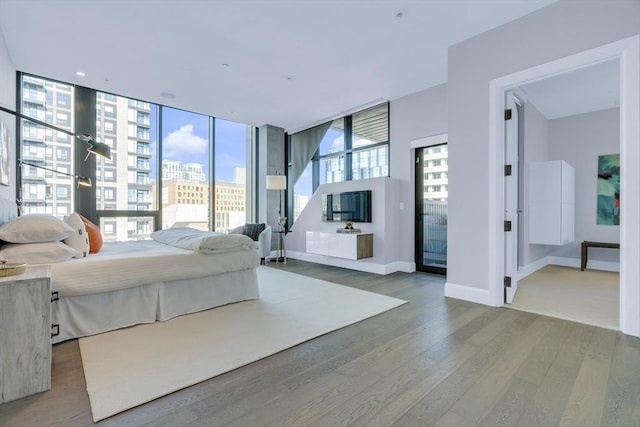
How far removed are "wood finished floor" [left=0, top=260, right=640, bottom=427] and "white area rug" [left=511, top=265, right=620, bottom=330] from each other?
0.38 m

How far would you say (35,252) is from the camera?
2.05 metres

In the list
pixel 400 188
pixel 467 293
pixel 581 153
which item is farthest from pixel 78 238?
pixel 581 153

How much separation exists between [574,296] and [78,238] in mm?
4989

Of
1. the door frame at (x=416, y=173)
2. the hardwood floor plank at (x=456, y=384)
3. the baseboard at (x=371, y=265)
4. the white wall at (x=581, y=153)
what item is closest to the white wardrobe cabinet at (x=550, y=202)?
the white wall at (x=581, y=153)

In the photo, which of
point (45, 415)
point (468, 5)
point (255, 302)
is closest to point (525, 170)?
point (468, 5)

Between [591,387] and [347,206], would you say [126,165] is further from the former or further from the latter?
[591,387]

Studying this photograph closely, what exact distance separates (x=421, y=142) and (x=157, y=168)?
14.6 feet

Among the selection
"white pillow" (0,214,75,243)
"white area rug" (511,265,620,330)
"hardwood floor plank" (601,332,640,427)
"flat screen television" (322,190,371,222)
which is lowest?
"white area rug" (511,265,620,330)

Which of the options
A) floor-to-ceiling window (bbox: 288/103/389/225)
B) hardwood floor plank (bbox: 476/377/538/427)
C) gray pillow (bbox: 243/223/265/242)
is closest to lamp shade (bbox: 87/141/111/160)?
gray pillow (bbox: 243/223/265/242)

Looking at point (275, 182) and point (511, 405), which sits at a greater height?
point (275, 182)

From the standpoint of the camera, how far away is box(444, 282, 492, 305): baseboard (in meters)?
2.98

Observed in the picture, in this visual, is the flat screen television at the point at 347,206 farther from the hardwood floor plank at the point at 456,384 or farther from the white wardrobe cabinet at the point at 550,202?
the hardwood floor plank at the point at 456,384

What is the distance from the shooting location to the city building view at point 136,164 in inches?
167

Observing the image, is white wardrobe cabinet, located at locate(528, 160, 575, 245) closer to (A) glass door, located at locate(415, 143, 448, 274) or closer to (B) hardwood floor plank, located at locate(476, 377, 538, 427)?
(A) glass door, located at locate(415, 143, 448, 274)
